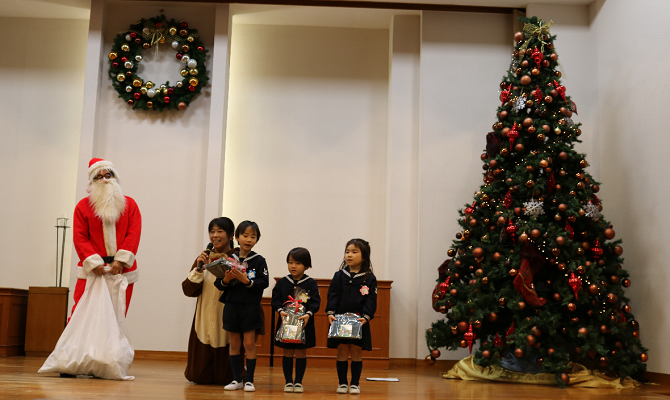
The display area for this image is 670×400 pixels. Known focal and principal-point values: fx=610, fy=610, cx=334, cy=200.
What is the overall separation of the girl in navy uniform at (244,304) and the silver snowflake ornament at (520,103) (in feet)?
10.2

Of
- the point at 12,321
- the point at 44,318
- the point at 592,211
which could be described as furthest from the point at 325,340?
the point at 12,321

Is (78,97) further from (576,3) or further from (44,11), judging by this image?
(576,3)

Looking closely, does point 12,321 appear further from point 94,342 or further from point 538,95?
point 538,95

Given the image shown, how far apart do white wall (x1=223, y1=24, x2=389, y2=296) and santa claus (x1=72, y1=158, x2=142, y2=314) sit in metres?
2.88

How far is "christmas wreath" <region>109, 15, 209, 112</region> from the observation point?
765 centimetres

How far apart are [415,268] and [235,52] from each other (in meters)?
3.80

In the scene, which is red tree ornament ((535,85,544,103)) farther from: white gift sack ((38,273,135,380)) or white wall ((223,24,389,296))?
white gift sack ((38,273,135,380))

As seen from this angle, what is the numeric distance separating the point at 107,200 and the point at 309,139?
3.58 metres

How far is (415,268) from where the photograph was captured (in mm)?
7441

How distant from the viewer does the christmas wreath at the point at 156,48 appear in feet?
25.1

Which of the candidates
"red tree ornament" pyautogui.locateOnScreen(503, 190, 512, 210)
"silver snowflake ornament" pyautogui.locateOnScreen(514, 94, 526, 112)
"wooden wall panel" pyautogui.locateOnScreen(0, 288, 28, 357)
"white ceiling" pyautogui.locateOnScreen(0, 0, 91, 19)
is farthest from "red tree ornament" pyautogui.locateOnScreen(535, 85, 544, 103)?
"wooden wall panel" pyautogui.locateOnScreen(0, 288, 28, 357)

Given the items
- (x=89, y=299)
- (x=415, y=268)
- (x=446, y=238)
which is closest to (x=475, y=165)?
(x=446, y=238)

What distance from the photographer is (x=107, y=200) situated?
198 inches

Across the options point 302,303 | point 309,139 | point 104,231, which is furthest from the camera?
point 309,139
